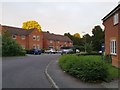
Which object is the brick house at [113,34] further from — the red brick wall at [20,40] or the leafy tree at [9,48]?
the red brick wall at [20,40]

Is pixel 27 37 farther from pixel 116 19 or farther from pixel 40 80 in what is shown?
pixel 40 80

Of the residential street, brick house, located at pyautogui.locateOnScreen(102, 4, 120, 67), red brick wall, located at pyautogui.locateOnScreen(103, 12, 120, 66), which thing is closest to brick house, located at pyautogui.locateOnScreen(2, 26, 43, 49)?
red brick wall, located at pyautogui.locateOnScreen(103, 12, 120, 66)

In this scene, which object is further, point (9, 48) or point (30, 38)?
point (30, 38)

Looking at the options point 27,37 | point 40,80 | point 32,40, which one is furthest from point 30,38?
point 40,80

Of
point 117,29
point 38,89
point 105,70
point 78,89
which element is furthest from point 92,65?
point 117,29

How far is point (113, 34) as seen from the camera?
909 inches

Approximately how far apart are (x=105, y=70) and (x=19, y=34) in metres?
66.5

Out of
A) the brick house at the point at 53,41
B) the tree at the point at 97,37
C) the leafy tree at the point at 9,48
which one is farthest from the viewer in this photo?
the brick house at the point at 53,41

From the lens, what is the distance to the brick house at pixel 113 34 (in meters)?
21.1

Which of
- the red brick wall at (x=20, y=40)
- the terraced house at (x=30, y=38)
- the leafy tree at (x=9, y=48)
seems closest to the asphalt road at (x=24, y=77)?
the leafy tree at (x=9, y=48)

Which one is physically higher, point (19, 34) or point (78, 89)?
point (19, 34)

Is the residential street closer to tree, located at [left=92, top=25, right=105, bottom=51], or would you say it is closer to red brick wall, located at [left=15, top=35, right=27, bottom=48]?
tree, located at [left=92, top=25, right=105, bottom=51]

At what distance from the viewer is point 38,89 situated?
10805 millimetres

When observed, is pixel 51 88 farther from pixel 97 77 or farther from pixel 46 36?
pixel 46 36
